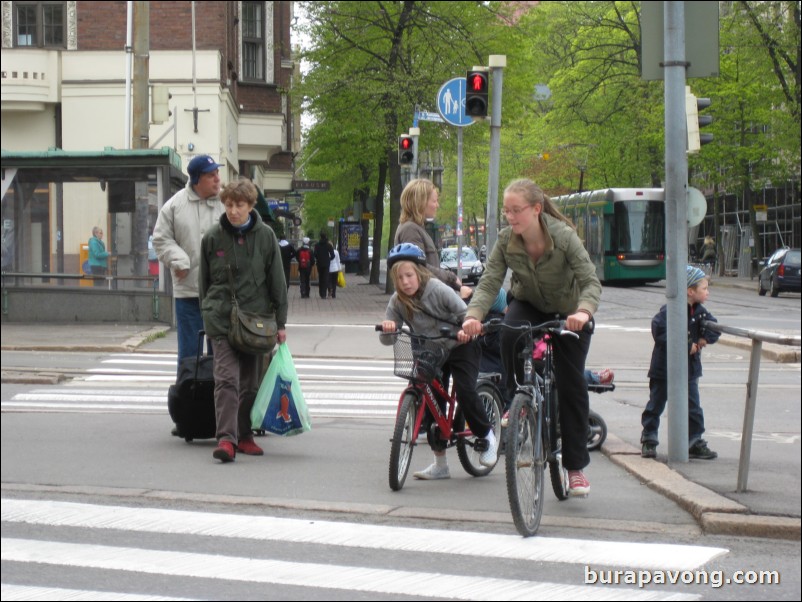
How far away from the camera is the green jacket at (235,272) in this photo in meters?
8.38

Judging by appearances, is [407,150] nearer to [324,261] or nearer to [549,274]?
[324,261]

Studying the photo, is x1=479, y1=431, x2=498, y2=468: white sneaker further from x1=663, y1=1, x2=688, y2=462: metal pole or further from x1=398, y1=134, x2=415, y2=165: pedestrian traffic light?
x1=398, y1=134, x2=415, y2=165: pedestrian traffic light

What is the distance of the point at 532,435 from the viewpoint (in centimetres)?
→ 645

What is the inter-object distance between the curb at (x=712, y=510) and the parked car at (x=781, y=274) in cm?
2717

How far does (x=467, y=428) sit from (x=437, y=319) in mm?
825

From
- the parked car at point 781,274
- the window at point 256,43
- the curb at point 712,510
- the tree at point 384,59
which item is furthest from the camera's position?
the window at point 256,43

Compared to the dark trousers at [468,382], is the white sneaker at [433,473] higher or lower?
lower

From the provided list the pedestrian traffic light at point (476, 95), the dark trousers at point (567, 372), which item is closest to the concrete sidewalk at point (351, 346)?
the dark trousers at point (567, 372)

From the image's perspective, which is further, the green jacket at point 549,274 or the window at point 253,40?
the window at point 253,40

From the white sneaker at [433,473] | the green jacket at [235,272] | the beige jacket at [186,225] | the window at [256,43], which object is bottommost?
the white sneaker at [433,473]

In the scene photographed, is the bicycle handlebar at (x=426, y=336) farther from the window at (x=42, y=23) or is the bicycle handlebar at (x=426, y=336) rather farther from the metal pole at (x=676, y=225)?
the window at (x=42, y=23)

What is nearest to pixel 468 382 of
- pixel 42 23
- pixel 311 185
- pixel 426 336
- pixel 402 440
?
pixel 426 336

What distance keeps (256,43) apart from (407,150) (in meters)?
18.9

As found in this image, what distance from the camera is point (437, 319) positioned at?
754 centimetres
